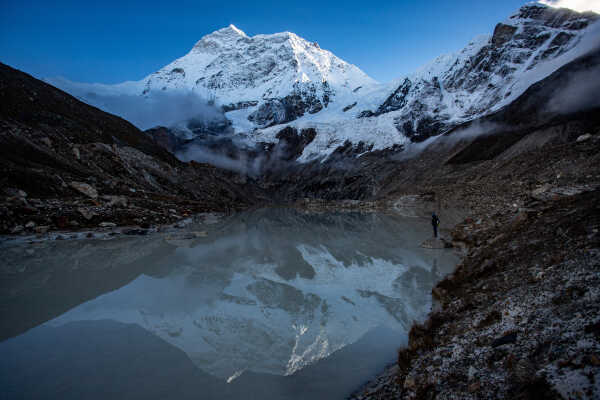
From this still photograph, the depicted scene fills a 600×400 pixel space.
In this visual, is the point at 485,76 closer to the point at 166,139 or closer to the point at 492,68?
the point at 492,68

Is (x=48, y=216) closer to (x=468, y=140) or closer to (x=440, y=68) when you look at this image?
(x=468, y=140)

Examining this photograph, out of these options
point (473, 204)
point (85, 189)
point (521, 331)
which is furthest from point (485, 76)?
point (521, 331)

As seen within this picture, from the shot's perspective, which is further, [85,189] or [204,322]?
[85,189]

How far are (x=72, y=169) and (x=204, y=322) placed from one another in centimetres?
3526

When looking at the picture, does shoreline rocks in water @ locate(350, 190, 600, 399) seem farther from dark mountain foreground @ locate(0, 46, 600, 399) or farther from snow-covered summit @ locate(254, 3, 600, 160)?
snow-covered summit @ locate(254, 3, 600, 160)

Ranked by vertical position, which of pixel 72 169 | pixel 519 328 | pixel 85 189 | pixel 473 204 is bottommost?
pixel 519 328

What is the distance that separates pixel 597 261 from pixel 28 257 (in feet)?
76.9

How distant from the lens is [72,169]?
32969mm

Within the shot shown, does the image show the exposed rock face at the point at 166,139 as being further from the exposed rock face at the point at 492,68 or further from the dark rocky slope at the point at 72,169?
the exposed rock face at the point at 492,68

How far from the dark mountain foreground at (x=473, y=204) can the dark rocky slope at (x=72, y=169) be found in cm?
Answer: 19

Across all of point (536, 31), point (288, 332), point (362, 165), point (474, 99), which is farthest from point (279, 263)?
point (536, 31)

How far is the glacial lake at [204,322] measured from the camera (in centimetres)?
555

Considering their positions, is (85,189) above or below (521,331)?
above

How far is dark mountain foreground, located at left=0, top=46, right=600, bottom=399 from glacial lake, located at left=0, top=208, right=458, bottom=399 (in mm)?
1274
